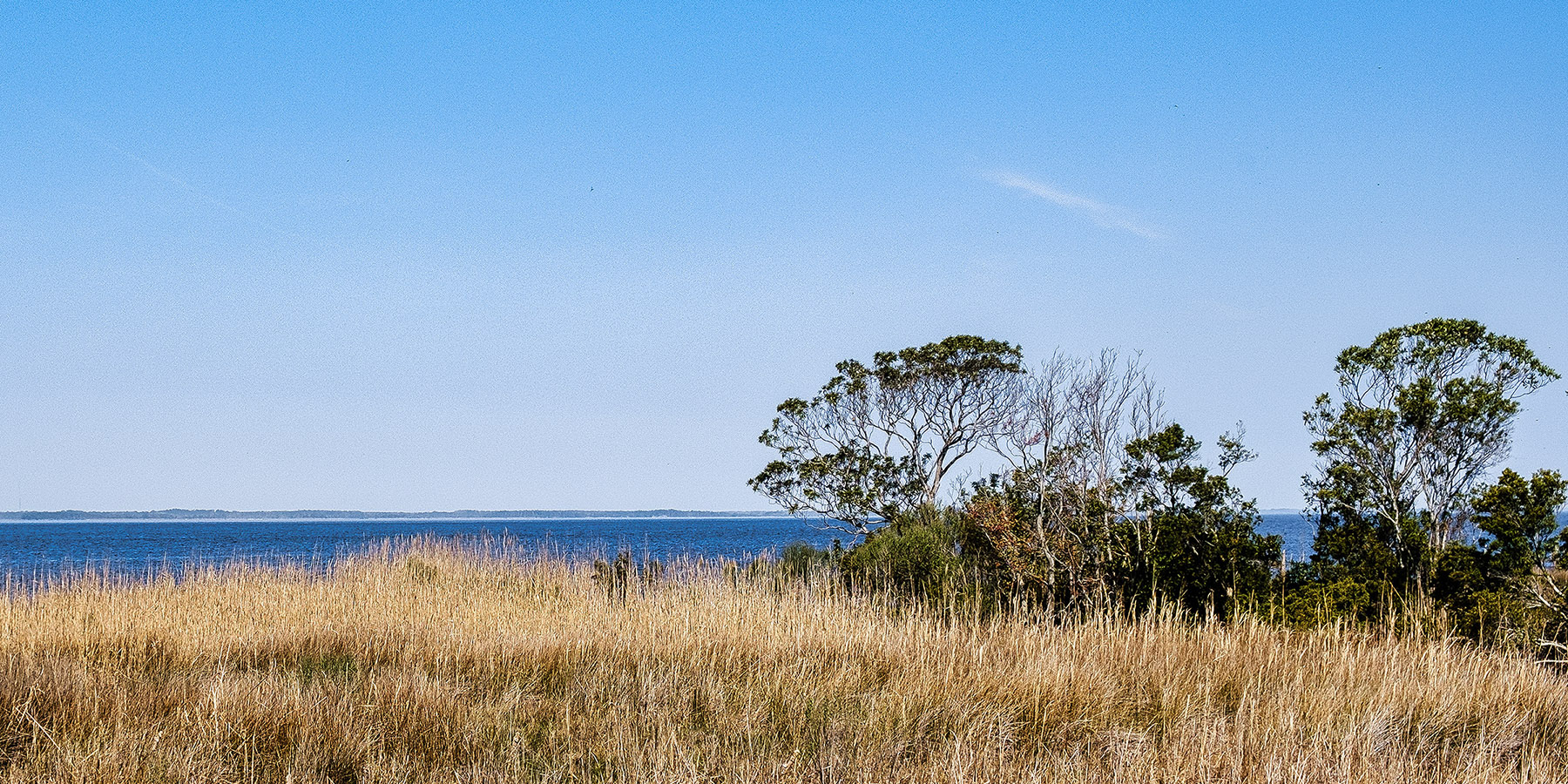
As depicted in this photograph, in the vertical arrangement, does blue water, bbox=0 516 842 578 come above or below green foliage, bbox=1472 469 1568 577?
below

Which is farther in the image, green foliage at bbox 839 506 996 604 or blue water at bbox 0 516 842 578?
blue water at bbox 0 516 842 578

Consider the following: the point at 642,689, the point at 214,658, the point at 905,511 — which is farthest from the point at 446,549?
the point at 642,689

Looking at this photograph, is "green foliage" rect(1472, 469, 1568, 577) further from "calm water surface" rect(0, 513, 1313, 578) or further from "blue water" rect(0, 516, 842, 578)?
"blue water" rect(0, 516, 842, 578)

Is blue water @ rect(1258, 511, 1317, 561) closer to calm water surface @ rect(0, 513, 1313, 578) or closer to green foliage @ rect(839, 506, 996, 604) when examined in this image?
calm water surface @ rect(0, 513, 1313, 578)

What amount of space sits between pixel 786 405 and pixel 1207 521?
30.4 feet

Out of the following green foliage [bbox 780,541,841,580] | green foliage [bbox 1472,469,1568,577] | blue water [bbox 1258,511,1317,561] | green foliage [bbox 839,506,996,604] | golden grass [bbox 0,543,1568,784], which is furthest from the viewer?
green foliage [bbox 780,541,841,580]

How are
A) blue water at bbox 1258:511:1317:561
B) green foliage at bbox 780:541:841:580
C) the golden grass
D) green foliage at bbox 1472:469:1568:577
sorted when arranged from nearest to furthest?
the golden grass < green foliage at bbox 1472:469:1568:577 < blue water at bbox 1258:511:1317:561 < green foliage at bbox 780:541:841:580

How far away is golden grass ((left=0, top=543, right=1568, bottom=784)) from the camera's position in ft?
14.1

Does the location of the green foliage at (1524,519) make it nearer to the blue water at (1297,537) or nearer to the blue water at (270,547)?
the blue water at (1297,537)

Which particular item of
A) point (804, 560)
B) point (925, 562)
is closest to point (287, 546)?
point (804, 560)

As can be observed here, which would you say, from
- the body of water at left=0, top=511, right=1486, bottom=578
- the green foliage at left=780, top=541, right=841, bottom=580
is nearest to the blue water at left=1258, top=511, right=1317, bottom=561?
the body of water at left=0, top=511, right=1486, bottom=578

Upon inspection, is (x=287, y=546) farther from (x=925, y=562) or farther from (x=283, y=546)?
(x=925, y=562)

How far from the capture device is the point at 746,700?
18.3ft

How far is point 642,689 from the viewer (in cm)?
568
